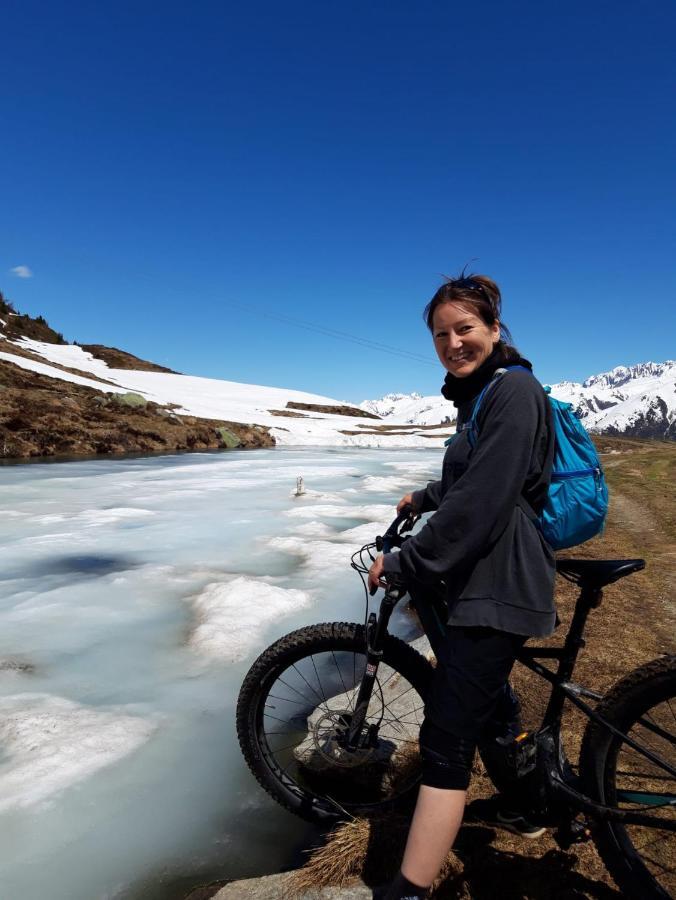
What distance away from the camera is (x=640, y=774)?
2.70 meters

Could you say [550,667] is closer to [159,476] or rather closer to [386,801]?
[386,801]

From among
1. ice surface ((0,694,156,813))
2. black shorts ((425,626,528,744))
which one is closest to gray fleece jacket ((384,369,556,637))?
black shorts ((425,626,528,744))

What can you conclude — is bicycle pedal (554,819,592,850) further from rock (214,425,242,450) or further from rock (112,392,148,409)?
rock (112,392,148,409)

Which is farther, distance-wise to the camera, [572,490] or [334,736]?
[334,736]

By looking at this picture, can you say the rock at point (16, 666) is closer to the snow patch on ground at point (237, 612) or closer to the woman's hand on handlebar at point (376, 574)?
the snow patch on ground at point (237, 612)

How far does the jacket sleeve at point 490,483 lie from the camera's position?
202cm

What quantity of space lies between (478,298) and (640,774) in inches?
107

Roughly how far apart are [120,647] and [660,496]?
15161mm

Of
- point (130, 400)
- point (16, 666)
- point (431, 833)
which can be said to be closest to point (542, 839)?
point (431, 833)

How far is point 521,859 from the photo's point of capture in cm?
260

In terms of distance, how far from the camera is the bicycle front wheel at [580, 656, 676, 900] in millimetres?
2303

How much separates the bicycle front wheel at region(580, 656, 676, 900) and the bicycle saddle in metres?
0.42

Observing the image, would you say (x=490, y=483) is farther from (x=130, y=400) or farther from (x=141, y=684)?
(x=130, y=400)

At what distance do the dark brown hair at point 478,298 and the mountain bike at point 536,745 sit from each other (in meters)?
1.19
